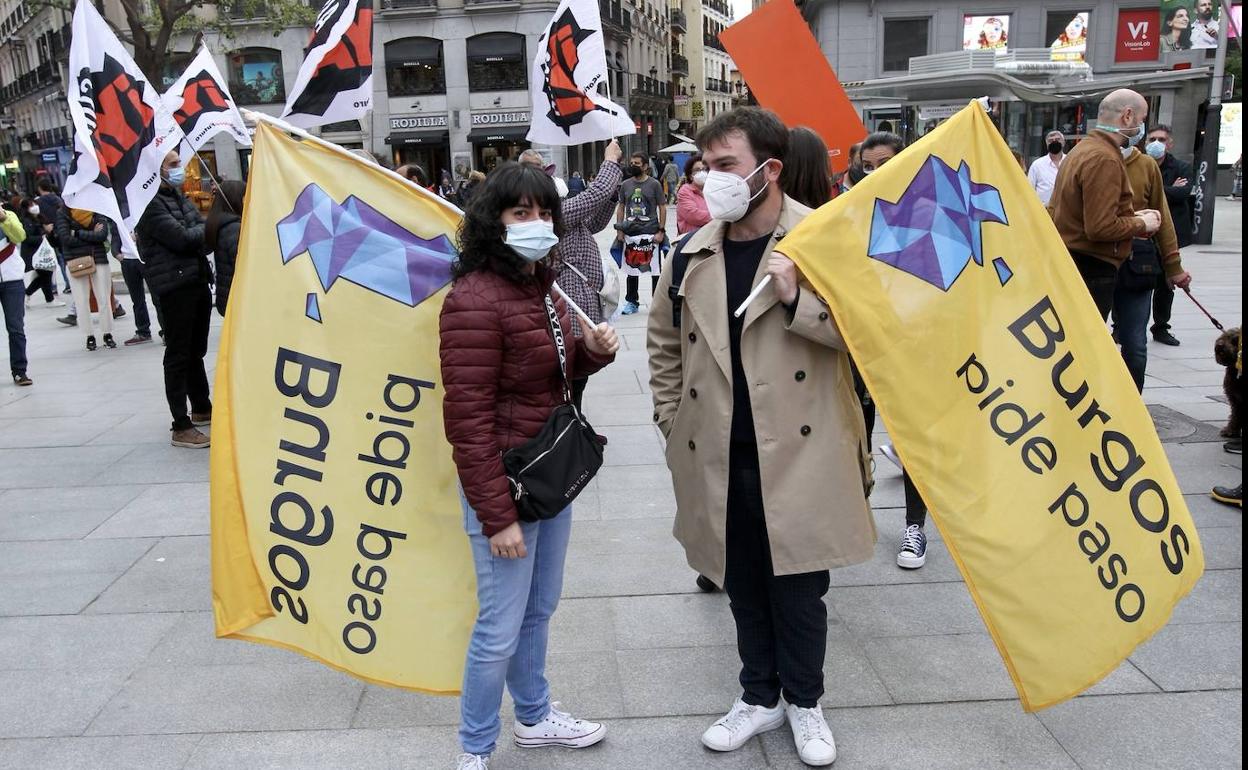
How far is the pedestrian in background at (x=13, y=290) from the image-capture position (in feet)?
28.1

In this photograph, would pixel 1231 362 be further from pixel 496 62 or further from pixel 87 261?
pixel 496 62

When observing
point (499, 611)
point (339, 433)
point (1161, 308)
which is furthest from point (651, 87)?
point (499, 611)

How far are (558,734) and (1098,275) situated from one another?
3.78 meters

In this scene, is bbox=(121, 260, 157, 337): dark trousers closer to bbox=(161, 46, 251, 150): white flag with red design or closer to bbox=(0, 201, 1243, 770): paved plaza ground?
bbox=(161, 46, 251, 150): white flag with red design

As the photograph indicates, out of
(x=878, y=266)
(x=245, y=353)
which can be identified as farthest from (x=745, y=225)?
(x=245, y=353)

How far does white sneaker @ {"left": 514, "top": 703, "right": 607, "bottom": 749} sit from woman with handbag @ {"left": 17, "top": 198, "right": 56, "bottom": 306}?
38.4 feet

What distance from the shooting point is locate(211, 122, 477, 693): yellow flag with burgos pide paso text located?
285 cm

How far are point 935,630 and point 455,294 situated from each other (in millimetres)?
2304

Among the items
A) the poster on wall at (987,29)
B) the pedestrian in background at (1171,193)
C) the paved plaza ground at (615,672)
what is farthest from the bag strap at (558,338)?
the poster on wall at (987,29)

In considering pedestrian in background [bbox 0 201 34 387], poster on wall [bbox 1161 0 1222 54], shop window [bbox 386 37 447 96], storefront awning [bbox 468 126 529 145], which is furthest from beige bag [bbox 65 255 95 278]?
shop window [bbox 386 37 447 96]

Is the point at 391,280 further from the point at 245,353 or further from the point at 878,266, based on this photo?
the point at 878,266

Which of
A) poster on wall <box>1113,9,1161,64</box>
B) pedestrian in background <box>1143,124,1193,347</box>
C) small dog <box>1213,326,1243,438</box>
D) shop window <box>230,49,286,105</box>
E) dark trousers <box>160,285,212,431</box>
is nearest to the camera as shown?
small dog <box>1213,326,1243,438</box>

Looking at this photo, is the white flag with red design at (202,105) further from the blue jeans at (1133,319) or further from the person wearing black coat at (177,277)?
the blue jeans at (1133,319)

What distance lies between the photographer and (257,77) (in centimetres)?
3844
